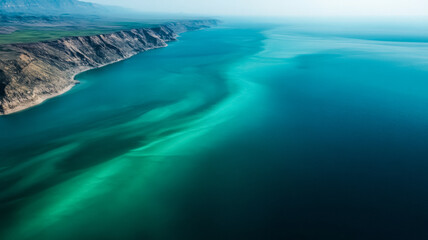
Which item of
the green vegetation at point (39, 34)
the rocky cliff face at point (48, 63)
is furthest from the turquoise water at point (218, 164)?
the green vegetation at point (39, 34)

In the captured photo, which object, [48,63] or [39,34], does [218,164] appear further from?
[39,34]

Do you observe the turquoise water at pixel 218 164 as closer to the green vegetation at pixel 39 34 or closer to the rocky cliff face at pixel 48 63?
the rocky cliff face at pixel 48 63

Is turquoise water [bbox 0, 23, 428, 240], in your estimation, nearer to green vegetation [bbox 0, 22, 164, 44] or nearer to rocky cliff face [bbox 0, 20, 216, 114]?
rocky cliff face [bbox 0, 20, 216, 114]

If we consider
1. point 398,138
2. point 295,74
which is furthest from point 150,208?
point 295,74

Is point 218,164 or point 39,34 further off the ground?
point 39,34

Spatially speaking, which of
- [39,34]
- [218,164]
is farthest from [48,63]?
[218,164]

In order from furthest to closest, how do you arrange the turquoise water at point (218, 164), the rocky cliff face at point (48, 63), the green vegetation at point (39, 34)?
the green vegetation at point (39, 34)
the rocky cliff face at point (48, 63)
the turquoise water at point (218, 164)
